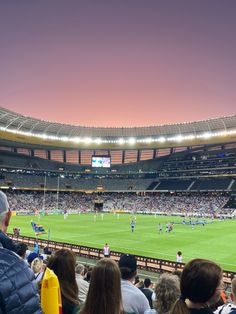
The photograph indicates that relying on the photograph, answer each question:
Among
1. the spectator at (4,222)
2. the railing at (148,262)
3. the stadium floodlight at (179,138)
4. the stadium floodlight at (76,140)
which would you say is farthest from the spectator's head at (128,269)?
the stadium floodlight at (76,140)

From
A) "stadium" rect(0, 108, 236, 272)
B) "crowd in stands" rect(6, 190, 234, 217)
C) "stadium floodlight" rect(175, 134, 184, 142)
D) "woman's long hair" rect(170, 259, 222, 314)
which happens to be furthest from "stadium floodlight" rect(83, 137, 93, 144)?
"woman's long hair" rect(170, 259, 222, 314)

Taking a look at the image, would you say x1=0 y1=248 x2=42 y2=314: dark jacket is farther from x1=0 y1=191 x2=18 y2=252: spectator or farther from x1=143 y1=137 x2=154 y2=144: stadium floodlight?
x1=143 y1=137 x2=154 y2=144: stadium floodlight

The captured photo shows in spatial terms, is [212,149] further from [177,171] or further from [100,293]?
[100,293]

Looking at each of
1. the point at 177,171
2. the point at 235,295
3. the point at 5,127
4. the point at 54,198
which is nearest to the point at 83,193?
the point at 54,198

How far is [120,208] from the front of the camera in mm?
91000

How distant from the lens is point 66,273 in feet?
14.3

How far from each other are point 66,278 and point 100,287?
119cm

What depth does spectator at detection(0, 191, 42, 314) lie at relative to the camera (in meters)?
2.20

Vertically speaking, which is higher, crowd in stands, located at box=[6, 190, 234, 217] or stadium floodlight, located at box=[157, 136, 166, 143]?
stadium floodlight, located at box=[157, 136, 166, 143]

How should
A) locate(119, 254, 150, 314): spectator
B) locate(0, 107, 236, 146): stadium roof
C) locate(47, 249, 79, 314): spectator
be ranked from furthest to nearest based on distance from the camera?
1. locate(0, 107, 236, 146): stadium roof
2. locate(119, 254, 150, 314): spectator
3. locate(47, 249, 79, 314): spectator

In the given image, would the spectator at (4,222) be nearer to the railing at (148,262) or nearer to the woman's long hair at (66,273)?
the woman's long hair at (66,273)

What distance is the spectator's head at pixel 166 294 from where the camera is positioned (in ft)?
14.9

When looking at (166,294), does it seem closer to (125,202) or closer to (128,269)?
(128,269)

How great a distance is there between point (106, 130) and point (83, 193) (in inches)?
930
